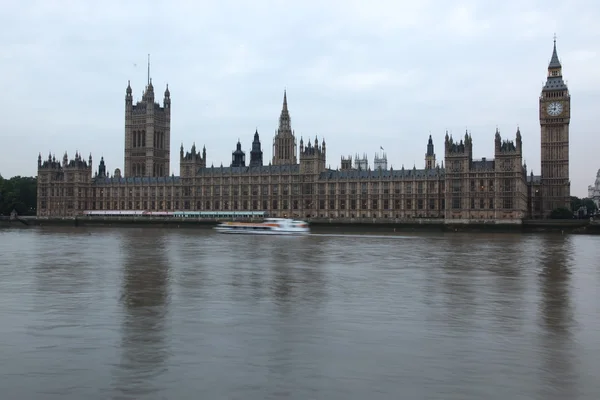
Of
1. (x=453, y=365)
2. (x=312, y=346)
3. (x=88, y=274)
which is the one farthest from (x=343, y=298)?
(x=88, y=274)

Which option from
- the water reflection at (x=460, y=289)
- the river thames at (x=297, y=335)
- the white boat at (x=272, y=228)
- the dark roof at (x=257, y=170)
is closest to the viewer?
the river thames at (x=297, y=335)

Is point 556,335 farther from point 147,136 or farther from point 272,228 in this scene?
point 147,136

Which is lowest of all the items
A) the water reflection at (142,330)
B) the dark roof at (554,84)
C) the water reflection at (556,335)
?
the water reflection at (556,335)

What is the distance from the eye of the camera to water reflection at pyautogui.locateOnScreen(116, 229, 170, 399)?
44.1ft

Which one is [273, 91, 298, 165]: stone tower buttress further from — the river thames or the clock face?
the river thames

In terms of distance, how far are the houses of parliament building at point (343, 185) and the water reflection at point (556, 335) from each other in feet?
238

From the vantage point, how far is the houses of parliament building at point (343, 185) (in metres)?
109

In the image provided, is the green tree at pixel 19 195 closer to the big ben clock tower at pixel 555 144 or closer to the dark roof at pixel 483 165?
the dark roof at pixel 483 165

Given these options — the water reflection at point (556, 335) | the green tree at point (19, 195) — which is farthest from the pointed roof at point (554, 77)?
the green tree at point (19, 195)

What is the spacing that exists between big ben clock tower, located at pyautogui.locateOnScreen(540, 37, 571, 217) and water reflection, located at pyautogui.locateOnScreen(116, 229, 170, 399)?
101 metres

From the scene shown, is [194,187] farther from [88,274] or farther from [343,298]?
[343,298]

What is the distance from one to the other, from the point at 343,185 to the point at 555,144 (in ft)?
131

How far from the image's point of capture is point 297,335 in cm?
1780

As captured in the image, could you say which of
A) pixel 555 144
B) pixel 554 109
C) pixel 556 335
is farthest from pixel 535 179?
pixel 556 335
